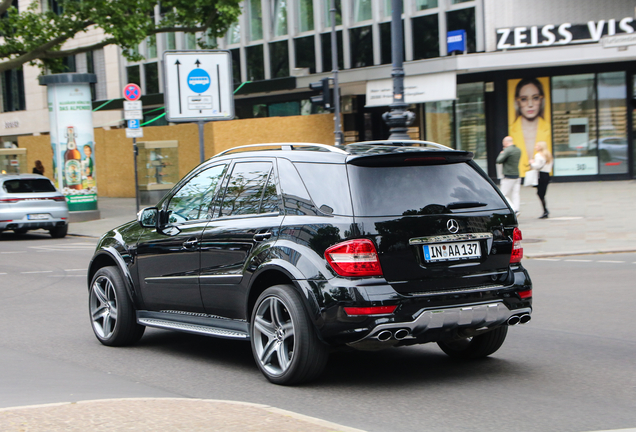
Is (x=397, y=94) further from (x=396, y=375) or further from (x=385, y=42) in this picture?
(x=385, y=42)

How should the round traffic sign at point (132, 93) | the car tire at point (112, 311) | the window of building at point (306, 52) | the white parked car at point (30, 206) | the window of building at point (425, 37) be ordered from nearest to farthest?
1. the car tire at point (112, 311)
2. the white parked car at point (30, 206)
3. the round traffic sign at point (132, 93)
4. the window of building at point (425, 37)
5. the window of building at point (306, 52)

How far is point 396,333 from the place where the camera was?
539 centimetres

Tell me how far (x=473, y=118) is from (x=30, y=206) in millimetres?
15840

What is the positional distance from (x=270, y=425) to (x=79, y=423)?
3.34 ft

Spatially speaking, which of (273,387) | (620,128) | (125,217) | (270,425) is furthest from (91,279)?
(620,128)

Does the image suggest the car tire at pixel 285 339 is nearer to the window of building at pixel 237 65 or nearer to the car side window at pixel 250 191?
the car side window at pixel 250 191

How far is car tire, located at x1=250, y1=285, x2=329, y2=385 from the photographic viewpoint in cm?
559

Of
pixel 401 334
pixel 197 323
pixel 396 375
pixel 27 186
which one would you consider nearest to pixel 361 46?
pixel 27 186

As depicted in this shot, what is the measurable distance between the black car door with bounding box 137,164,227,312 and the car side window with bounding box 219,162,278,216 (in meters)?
0.21

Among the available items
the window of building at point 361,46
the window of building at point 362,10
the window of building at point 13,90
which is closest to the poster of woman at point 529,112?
the window of building at point 361,46

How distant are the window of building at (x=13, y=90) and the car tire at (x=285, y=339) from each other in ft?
157

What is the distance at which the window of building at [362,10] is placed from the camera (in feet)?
102

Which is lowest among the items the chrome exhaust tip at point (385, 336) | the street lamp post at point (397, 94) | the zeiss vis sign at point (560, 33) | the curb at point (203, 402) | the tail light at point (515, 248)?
the curb at point (203, 402)

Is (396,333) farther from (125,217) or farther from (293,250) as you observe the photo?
(125,217)
